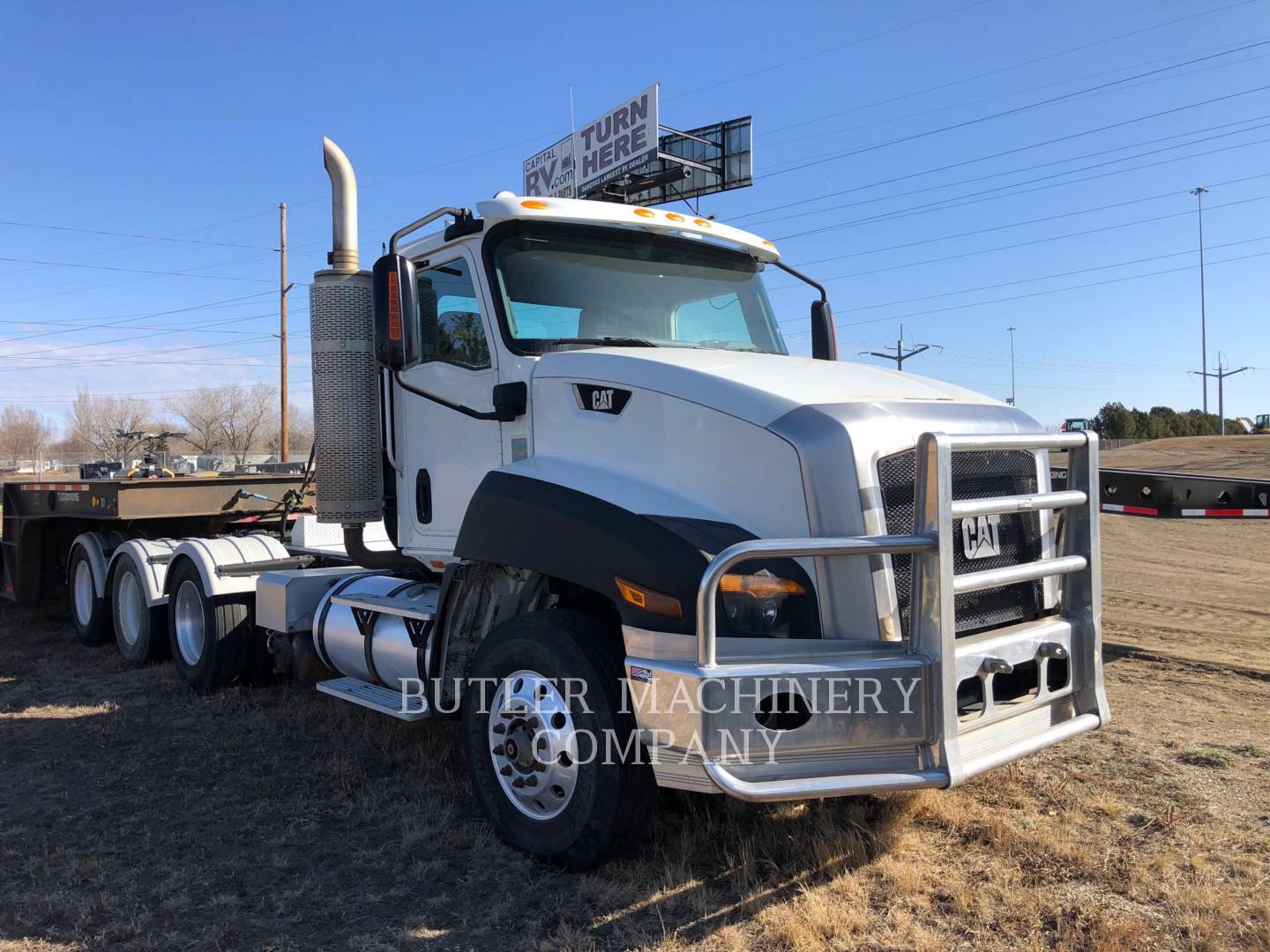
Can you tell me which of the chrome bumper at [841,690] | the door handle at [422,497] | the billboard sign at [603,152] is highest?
the billboard sign at [603,152]

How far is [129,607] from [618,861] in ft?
20.1

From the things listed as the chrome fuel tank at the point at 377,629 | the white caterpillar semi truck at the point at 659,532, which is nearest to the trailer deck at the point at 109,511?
the chrome fuel tank at the point at 377,629

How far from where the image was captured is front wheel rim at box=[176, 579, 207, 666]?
24.0 feet

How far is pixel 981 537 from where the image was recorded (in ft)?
12.0

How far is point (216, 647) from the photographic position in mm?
6848

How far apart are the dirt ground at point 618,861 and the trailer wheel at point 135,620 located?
5.63ft

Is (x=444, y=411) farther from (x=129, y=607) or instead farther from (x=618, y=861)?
(x=129, y=607)

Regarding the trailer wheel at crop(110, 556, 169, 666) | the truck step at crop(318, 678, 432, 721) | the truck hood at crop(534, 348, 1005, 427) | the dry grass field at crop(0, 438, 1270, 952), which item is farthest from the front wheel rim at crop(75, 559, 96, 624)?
the truck hood at crop(534, 348, 1005, 427)

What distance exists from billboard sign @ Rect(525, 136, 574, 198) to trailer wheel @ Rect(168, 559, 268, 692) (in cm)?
2986

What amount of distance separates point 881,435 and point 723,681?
1063mm

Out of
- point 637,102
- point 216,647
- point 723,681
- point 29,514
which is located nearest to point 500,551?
point 723,681

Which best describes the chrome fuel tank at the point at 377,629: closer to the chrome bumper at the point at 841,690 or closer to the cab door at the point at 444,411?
the cab door at the point at 444,411

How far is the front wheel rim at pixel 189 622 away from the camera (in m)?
7.30

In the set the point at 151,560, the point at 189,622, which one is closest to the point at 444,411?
the point at 189,622
